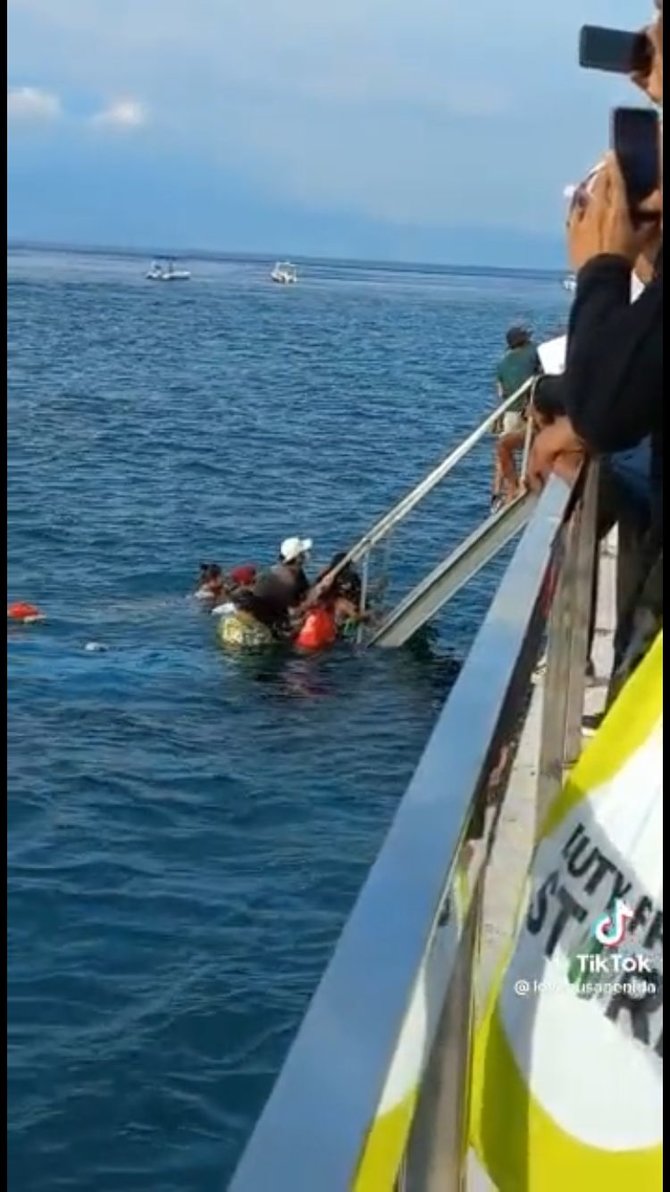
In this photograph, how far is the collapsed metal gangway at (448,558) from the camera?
1565 centimetres

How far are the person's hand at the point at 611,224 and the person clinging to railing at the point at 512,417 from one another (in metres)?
13.4

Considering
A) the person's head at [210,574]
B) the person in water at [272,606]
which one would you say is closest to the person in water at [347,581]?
Answer: the person in water at [272,606]

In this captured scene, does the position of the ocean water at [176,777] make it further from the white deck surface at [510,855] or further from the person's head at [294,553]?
the white deck surface at [510,855]

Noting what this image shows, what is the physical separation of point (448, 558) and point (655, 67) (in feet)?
52.0

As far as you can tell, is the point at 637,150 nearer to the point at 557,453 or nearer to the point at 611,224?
the point at 611,224

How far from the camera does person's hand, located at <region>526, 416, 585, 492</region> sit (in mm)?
3314

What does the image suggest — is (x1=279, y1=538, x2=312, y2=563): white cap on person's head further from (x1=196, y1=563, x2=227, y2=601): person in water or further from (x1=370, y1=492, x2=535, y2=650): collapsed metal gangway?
(x1=196, y1=563, x2=227, y2=601): person in water

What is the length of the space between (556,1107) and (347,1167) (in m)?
0.56

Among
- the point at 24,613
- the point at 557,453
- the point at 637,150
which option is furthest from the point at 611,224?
the point at 24,613

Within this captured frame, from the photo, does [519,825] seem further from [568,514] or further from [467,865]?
[467,865]

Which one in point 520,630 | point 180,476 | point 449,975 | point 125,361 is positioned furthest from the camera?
point 125,361

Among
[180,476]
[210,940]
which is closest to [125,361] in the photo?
[180,476]

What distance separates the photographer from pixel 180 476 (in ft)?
113

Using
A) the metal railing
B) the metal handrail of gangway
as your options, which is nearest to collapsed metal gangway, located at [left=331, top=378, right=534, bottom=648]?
the metal handrail of gangway
